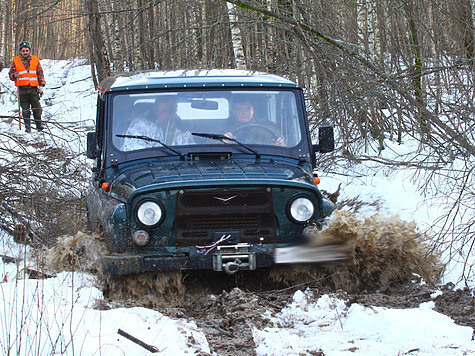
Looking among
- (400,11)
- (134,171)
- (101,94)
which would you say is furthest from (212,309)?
(400,11)

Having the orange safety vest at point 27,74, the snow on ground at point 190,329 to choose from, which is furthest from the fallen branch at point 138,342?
the orange safety vest at point 27,74

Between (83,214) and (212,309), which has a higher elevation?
(83,214)

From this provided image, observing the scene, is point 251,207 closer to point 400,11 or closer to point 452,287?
point 452,287

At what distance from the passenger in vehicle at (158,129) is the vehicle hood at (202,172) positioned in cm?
20

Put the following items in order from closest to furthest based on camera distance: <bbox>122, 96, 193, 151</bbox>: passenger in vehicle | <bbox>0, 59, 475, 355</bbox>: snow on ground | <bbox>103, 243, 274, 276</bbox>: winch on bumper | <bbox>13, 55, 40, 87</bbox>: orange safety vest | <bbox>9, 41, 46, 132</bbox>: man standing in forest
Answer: <bbox>0, 59, 475, 355</bbox>: snow on ground → <bbox>103, 243, 274, 276</bbox>: winch on bumper → <bbox>122, 96, 193, 151</bbox>: passenger in vehicle → <bbox>9, 41, 46, 132</bbox>: man standing in forest → <bbox>13, 55, 40, 87</bbox>: orange safety vest

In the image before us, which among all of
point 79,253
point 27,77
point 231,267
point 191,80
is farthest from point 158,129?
point 27,77

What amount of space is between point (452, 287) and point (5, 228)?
477 centimetres

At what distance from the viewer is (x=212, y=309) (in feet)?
15.2

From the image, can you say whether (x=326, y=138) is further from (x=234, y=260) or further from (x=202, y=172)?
(x=234, y=260)

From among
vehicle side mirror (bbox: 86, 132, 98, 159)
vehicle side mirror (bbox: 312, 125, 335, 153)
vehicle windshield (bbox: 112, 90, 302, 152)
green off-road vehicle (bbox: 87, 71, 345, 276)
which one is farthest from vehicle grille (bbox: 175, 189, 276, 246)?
vehicle side mirror (bbox: 86, 132, 98, 159)

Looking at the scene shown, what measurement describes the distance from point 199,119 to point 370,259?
185 cm

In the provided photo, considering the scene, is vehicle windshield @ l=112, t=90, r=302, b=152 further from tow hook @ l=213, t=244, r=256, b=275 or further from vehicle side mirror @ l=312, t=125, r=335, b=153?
tow hook @ l=213, t=244, r=256, b=275

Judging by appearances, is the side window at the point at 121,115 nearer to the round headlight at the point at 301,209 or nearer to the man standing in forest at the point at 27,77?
the round headlight at the point at 301,209

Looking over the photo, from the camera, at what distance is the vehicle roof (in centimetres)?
→ 579
